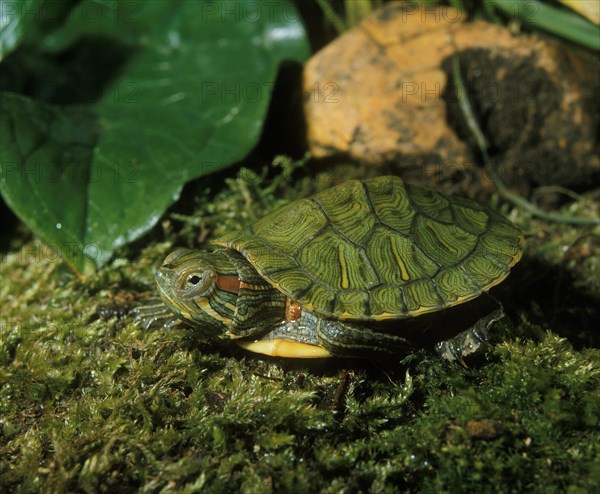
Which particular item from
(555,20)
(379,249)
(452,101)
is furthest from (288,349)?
(555,20)

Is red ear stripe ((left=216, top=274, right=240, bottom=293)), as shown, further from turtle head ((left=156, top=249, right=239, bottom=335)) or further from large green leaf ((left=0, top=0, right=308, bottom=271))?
large green leaf ((left=0, top=0, right=308, bottom=271))

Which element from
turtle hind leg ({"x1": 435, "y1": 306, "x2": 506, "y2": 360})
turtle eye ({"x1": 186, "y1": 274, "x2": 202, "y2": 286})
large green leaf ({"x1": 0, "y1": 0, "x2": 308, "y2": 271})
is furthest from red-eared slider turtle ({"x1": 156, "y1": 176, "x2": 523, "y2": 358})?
large green leaf ({"x1": 0, "y1": 0, "x2": 308, "y2": 271})

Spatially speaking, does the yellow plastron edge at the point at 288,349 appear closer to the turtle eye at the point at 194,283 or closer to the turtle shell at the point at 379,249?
the turtle shell at the point at 379,249

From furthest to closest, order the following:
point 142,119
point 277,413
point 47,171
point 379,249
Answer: point 142,119 < point 47,171 < point 379,249 < point 277,413

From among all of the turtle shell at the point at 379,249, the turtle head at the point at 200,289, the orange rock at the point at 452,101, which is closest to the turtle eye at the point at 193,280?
the turtle head at the point at 200,289

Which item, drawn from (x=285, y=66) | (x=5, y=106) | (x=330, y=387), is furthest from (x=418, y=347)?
(x=5, y=106)

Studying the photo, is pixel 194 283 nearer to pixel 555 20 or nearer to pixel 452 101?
pixel 452 101
